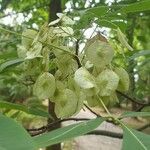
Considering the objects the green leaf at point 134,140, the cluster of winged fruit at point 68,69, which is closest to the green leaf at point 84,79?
A: the cluster of winged fruit at point 68,69

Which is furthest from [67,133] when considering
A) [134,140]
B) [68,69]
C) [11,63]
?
[11,63]

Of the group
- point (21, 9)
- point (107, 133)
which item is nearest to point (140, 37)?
point (107, 133)

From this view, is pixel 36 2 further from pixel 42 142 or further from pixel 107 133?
pixel 42 142

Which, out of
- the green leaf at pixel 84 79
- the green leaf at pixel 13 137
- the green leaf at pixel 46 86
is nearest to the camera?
the green leaf at pixel 13 137

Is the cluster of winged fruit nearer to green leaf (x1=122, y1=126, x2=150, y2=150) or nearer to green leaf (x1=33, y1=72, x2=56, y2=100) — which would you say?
green leaf (x1=33, y1=72, x2=56, y2=100)

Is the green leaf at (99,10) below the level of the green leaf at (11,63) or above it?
above

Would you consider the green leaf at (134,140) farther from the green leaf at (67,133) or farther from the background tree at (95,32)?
the background tree at (95,32)
